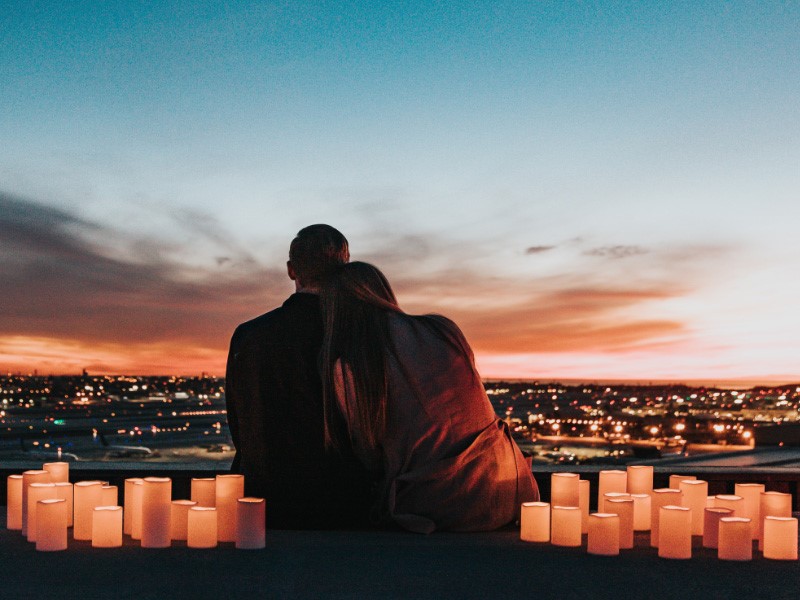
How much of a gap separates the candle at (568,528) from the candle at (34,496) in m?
2.04

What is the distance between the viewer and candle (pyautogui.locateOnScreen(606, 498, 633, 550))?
341 cm

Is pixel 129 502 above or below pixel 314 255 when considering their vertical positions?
below

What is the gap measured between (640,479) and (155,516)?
2.23 m

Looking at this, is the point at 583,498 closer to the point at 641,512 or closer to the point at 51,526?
the point at 641,512

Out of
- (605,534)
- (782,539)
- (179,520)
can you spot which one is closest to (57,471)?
(179,520)

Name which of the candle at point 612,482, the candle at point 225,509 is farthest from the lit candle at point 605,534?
the candle at point 225,509

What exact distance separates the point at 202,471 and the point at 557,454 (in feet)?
144

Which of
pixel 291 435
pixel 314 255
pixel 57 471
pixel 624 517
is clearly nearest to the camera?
pixel 624 517

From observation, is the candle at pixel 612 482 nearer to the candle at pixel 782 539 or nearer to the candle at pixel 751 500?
the candle at pixel 751 500

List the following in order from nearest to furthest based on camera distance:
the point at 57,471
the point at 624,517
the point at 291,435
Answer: the point at 624,517, the point at 291,435, the point at 57,471

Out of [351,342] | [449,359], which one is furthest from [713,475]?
[351,342]

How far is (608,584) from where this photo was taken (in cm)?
275

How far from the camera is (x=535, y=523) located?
3.48m

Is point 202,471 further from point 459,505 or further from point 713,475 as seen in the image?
point 713,475
